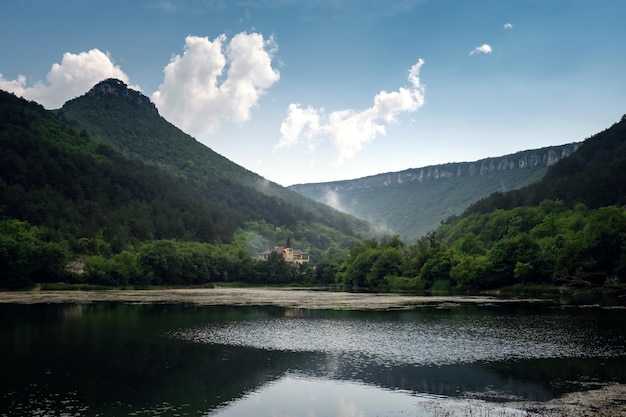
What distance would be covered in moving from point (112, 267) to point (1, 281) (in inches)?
1019

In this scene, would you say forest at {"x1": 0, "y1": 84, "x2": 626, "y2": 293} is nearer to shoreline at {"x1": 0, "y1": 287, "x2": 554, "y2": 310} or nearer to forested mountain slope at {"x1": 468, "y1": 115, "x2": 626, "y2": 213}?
forested mountain slope at {"x1": 468, "y1": 115, "x2": 626, "y2": 213}

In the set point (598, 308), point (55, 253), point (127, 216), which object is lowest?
point (598, 308)

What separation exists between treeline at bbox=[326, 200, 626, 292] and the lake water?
33351mm

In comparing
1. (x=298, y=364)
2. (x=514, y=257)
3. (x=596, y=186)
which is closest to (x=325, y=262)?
(x=596, y=186)

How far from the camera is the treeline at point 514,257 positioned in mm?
93250

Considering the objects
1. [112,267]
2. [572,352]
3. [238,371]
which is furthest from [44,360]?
[112,267]

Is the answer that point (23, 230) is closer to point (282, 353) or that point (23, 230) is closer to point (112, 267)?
point (112, 267)

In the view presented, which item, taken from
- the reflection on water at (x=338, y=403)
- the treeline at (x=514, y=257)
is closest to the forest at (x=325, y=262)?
the treeline at (x=514, y=257)

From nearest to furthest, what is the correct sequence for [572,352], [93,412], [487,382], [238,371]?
1. [93,412]
2. [487,382]
3. [238,371]
4. [572,352]

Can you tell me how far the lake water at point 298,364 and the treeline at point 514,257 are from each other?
109ft

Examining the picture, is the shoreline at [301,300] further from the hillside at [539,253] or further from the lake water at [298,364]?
the lake water at [298,364]

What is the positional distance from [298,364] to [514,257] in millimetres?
87281

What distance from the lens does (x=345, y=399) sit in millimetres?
25203

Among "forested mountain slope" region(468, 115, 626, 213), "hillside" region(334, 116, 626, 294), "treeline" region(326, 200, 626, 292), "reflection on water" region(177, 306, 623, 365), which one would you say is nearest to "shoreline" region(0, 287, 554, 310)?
"hillside" region(334, 116, 626, 294)
